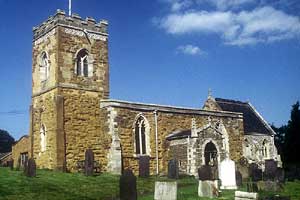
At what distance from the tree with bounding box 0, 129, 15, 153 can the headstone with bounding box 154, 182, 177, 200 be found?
7561cm

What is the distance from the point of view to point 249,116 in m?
43.8

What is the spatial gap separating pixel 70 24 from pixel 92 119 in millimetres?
7552

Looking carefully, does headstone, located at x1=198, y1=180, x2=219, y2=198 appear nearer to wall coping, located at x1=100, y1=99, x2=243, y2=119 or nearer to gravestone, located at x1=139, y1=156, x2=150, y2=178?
gravestone, located at x1=139, y1=156, x2=150, y2=178

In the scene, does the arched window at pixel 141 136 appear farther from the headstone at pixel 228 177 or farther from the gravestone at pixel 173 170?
the headstone at pixel 228 177

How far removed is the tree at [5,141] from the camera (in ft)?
285

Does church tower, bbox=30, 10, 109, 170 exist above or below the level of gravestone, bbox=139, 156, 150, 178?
above

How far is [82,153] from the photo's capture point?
3091 cm

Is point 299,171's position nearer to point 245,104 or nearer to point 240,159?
point 240,159

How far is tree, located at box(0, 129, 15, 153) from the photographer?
86.8m

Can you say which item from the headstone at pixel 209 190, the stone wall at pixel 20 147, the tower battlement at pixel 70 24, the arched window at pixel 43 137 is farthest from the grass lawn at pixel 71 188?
the stone wall at pixel 20 147

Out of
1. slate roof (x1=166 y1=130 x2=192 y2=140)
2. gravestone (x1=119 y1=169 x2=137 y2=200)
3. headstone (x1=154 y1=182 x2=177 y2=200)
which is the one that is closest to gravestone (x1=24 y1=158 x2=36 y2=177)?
gravestone (x1=119 y1=169 x2=137 y2=200)

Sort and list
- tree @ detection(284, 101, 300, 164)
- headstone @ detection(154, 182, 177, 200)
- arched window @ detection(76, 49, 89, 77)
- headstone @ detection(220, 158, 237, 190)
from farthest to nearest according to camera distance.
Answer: tree @ detection(284, 101, 300, 164), arched window @ detection(76, 49, 89, 77), headstone @ detection(220, 158, 237, 190), headstone @ detection(154, 182, 177, 200)

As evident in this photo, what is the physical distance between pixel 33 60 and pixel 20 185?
16400 mm

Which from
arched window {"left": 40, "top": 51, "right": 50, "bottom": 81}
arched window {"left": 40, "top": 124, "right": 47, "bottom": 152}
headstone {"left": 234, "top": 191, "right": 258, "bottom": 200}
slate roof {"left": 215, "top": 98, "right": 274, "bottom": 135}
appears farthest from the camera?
slate roof {"left": 215, "top": 98, "right": 274, "bottom": 135}
